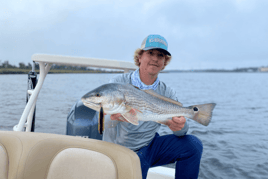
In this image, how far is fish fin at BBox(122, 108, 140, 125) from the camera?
1.66m

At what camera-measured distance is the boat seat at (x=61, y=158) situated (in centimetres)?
143

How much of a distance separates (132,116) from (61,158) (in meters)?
0.60

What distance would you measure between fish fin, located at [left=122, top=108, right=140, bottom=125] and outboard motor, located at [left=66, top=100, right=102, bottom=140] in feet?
4.02

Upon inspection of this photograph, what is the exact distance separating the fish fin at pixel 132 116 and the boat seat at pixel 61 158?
0.23m

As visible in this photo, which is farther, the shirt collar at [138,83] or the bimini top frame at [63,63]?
the bimini top frame at [63,63]

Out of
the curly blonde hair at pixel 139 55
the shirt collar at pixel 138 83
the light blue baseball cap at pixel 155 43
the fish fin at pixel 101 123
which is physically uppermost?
the light blue baseball cap at pixel 155 43

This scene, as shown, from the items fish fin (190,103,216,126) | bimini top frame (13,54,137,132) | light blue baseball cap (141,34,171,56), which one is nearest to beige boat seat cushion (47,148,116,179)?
fish fin (190,103,216,126)

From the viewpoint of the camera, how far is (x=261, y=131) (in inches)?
390

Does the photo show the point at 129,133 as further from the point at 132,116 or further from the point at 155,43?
the point at 155,43

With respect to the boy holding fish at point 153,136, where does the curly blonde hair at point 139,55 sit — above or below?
above

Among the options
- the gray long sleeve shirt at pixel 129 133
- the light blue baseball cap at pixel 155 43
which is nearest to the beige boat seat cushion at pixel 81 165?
the gray long sleeve shirt at pixel 129 133

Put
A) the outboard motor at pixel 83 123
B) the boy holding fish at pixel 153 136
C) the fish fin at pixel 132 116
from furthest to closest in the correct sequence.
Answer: the outboard motor at pixel 83 123 < the boy holding fish at pixel 153 136 < the fish fin at pixel 132 116

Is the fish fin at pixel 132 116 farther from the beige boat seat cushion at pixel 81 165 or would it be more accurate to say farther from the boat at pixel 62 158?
the beige boat seat cushion at pixel 81 165

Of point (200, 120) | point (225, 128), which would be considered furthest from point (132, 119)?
point (225, 128)
